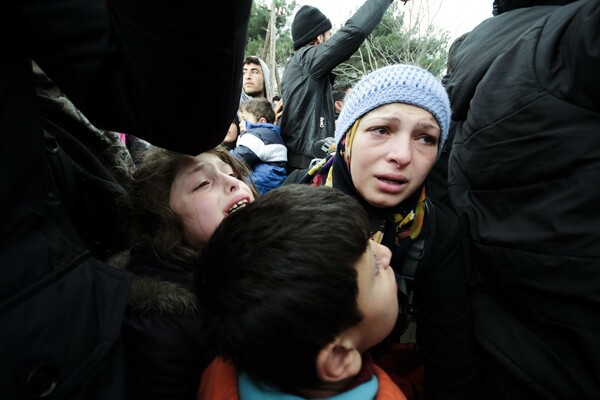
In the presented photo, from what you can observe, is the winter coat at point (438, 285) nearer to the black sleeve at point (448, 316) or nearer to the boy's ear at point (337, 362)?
the black sleeve at point (448, 316)

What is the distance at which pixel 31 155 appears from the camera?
0.62 metres

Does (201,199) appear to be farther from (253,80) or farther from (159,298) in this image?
(253,80)

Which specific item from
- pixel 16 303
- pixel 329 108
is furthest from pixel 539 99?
pixel 329 108

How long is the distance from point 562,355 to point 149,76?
1318 mm

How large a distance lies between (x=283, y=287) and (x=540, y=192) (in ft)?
2.61

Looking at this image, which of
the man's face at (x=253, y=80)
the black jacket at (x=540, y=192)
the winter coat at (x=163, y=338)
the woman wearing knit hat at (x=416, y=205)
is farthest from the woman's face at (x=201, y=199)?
the man's face at (x=253, y=80)

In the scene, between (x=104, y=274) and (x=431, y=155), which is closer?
(x=104, y=274)

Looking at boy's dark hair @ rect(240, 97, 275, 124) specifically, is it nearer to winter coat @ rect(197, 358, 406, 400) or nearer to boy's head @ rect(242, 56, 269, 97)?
boy's head @ rect(242, 56, 269, 97)

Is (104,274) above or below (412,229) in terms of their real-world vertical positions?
above

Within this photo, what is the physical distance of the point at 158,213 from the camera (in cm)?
127

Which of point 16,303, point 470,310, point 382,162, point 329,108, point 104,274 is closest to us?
point 16,303

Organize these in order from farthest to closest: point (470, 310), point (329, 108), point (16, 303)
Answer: point (329, 108) → point (470, 310) → point (16, 303)

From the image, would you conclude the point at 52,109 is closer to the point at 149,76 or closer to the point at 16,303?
the point at 149,76

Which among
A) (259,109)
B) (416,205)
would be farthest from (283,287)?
(259,109)
